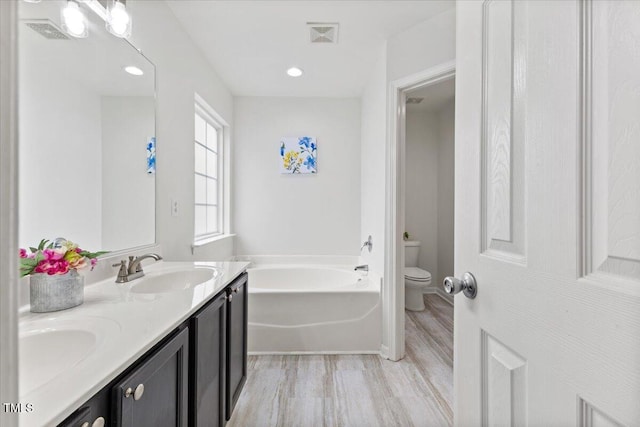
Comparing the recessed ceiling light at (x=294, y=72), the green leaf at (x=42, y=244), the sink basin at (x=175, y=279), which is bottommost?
the sink basin at (x=175, y=279)

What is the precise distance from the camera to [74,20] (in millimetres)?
1167

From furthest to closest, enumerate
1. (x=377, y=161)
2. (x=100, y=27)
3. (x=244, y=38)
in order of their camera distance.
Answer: (x=377, y=161), (x=244, y=38), (x=100, y=27)

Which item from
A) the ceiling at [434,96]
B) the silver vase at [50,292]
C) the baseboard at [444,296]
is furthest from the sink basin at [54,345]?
the baseboard at [444,296]

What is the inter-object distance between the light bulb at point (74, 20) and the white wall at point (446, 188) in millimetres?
3566

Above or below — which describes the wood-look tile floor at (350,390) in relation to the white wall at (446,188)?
below

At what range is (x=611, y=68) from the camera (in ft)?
1.40

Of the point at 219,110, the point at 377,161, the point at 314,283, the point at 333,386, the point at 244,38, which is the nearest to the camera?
the point at 333,386

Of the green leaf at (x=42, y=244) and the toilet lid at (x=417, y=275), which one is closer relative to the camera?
the green leaf at (x=42, y=244)

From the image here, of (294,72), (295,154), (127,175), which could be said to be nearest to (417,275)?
(295,154)

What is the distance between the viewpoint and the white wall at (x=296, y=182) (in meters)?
3.33

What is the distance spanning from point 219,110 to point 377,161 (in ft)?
5.28

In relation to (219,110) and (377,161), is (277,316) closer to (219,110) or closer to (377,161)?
(377,161)

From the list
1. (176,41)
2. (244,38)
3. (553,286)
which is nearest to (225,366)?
(553,286)

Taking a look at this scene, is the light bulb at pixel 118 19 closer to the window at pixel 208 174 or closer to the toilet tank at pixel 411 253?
the window at pixel 208 174
